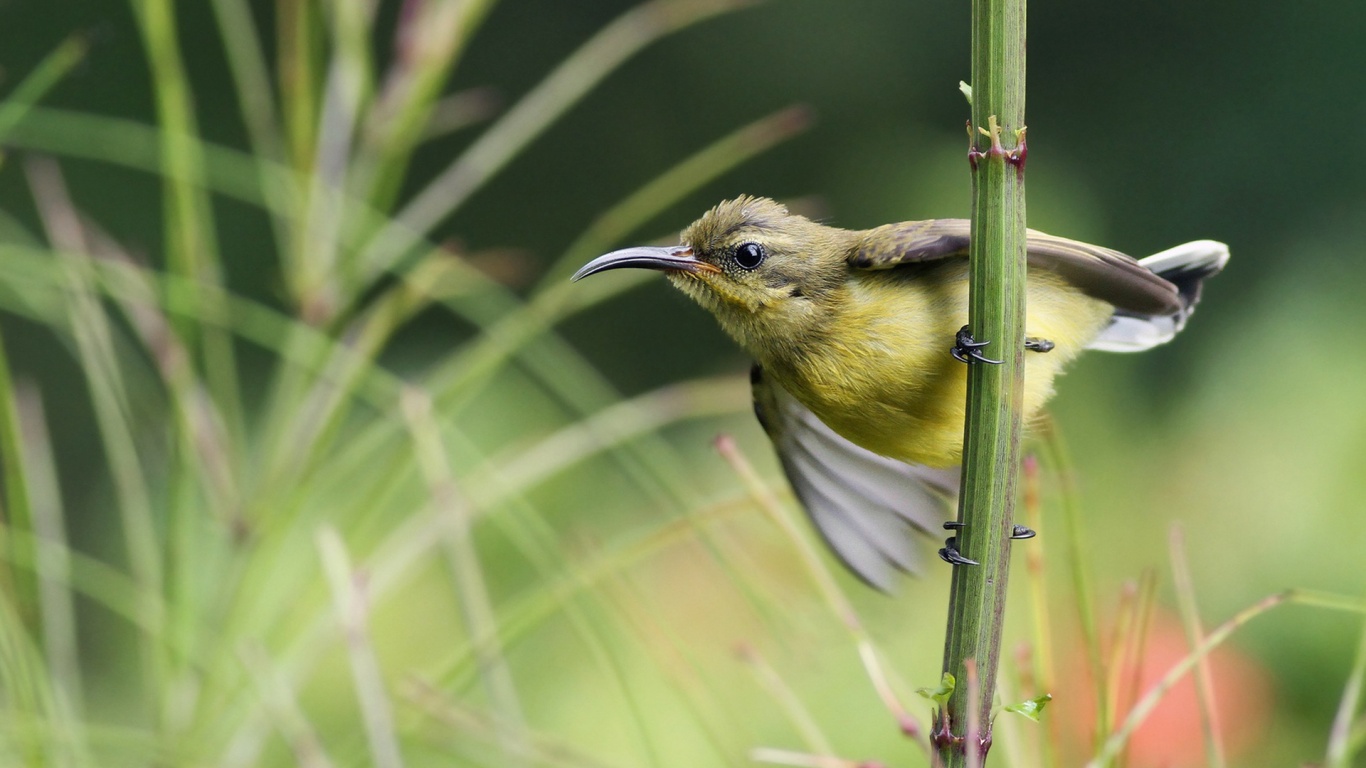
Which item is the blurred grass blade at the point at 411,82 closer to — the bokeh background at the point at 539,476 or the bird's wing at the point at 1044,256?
the bokeh background at the point at 539,476

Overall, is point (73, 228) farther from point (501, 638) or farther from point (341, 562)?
point (501, 638)

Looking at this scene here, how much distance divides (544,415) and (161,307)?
204 centimetres

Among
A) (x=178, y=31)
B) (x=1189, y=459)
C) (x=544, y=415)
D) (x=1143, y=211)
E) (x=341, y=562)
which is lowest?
(x=341, y=562)

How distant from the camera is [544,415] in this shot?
146 inches

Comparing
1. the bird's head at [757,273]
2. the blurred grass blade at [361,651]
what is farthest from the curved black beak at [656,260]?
the blurred grass blade at [361,651]

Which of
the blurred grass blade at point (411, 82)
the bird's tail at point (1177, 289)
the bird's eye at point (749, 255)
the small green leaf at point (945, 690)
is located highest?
the blurred grass blade at point (411, 82)

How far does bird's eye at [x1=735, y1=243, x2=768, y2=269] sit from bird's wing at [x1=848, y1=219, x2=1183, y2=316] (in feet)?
0.39

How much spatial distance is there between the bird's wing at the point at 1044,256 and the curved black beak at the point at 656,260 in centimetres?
20

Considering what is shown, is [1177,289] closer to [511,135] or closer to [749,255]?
[749,255]

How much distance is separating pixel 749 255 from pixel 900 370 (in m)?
0.28

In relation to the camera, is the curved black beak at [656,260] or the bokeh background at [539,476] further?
the curved black beak at [656,260]

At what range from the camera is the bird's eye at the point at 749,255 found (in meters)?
1.90

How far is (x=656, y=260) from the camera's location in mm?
1839

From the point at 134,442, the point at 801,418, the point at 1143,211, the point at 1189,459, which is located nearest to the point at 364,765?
the point at 134,442
